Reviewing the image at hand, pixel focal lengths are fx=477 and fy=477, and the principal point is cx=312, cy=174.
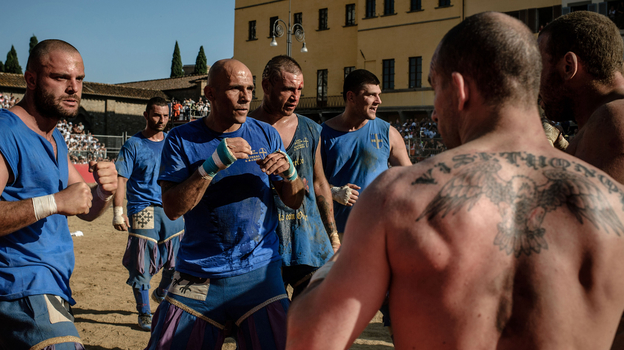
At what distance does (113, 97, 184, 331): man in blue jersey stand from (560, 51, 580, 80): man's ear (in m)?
4.45

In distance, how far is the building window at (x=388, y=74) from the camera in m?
30.3

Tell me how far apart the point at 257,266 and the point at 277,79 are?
71.0 inches

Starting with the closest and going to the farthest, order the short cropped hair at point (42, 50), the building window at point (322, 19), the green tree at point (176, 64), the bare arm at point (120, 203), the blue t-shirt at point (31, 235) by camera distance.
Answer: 1. the blue t-shirt at point (31, 235)
2. the short cropped hair at point (42, 50)
3. the bare arm at point (120, 203)
4. the building window at point (322, 19)
5. the green tree at point (176, 64)

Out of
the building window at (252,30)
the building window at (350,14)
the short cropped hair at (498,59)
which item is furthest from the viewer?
the building window at (252,30)

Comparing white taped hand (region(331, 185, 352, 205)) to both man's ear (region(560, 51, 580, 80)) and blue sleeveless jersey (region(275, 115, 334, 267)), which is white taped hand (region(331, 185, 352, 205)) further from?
man's ear (region(560, 51, 580, 80))

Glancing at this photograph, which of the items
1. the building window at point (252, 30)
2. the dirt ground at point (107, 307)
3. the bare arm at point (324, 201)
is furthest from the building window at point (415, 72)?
the bare arm at point (324, 201)

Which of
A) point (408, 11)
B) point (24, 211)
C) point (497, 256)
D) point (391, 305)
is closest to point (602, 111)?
point (497, 256)

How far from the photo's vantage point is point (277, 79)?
4.10 meters

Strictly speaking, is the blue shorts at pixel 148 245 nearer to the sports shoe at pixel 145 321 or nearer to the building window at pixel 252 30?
the sports shoe at pixel 145 321

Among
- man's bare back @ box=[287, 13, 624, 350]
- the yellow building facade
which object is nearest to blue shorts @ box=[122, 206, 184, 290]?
man's bare back @ box=[287, 13, 624, 350]

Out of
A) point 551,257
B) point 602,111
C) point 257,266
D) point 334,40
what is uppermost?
point 334,40

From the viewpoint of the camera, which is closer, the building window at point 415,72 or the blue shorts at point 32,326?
the blue shorts at point 32,326

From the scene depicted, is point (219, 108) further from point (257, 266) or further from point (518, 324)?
point (518, 324)

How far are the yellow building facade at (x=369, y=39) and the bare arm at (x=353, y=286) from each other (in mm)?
27406
